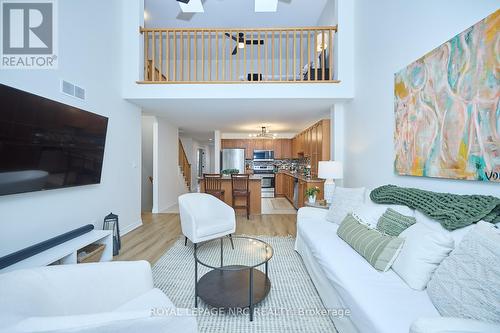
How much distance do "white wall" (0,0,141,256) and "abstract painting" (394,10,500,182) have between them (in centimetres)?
361

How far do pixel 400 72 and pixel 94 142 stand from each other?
143 inches

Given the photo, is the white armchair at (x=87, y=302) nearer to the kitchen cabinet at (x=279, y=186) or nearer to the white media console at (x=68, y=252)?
the white media console at (x=68, y=252)

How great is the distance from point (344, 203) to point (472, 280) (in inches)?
61.0

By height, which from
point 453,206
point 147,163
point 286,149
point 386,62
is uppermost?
point 386,62

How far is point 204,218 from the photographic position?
2.99m

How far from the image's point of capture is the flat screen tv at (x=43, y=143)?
1648 millimetres

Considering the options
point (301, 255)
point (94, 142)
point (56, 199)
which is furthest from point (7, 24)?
point (301, 255)

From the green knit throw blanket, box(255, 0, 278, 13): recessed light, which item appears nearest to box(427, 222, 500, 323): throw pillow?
the green knit throw blanket

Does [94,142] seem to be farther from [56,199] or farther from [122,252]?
[122,252]

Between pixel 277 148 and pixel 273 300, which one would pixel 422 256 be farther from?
pixel 277 148

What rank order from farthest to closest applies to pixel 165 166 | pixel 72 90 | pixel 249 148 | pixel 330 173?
1. pixel 249 148
2. pixel 165 166
3. pixel 330 173
4. pixel 72 90

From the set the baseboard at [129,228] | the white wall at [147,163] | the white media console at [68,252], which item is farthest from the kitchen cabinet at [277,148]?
the white media console at [68,252]

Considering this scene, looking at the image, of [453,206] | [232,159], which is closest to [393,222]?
[453,206]

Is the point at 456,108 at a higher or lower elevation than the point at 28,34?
lower
